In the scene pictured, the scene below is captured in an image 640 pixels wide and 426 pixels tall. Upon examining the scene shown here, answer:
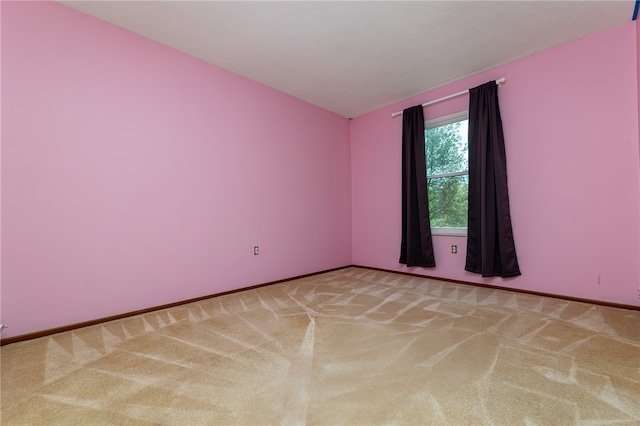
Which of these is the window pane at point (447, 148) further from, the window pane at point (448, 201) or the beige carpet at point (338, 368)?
the beige carpet at point (338, 368)

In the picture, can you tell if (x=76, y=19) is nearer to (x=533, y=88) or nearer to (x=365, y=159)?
(x=365, y=159)

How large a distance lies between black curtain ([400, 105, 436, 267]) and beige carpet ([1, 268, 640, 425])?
1.25m

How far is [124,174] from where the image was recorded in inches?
96.0

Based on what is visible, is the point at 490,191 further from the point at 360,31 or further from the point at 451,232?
the point at 360,31

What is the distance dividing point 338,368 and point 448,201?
2816 mm

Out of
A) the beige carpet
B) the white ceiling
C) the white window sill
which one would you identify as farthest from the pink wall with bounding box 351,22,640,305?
the beige carpet

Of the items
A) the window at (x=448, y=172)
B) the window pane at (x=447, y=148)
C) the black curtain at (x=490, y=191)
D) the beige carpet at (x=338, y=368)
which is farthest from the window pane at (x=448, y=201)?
the beige carpet at (x=338, y=368)

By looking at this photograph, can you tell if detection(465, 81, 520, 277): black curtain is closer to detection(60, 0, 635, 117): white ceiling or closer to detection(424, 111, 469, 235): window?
detection(424, 111, 469, 235): window

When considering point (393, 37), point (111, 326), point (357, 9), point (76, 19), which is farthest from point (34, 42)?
point (393, 37)

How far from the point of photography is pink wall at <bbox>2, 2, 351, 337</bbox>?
6.59 feet

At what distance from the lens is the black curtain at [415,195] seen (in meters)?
3.68

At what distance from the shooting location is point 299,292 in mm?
3125

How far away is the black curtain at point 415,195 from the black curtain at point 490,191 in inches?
23.8

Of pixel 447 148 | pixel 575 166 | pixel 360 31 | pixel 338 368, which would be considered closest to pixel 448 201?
pixel 447 148
